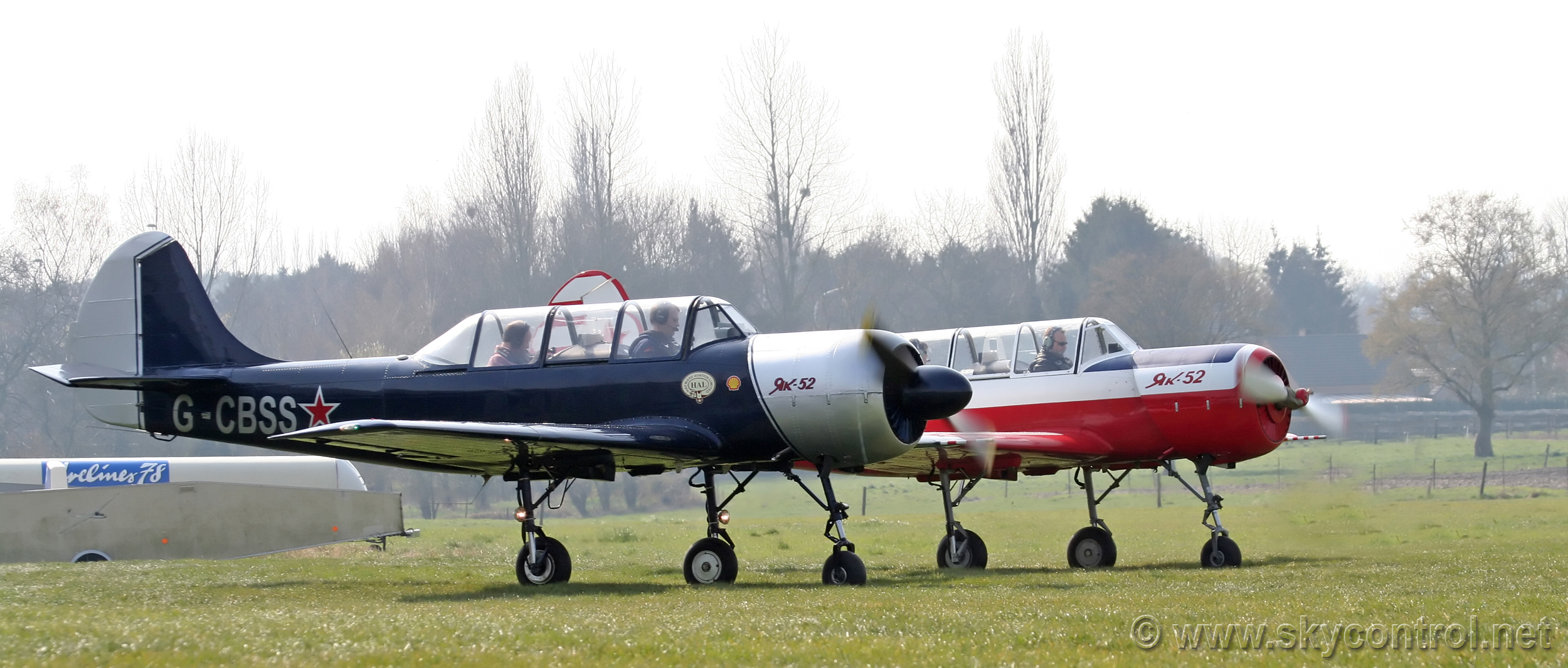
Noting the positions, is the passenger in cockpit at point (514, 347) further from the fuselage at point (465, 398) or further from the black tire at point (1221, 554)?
the black tire at point (1221, 554)

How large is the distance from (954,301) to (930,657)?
5815 cm

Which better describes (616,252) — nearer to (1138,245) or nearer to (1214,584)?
(1138,245)

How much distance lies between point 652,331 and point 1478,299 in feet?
183

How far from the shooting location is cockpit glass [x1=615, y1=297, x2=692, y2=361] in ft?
43.5

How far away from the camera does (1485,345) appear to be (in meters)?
58.5

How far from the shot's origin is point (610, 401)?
13195mm

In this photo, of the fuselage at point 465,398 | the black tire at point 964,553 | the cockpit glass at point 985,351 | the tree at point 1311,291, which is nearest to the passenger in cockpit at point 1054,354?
the cockpit glass at point 985,351

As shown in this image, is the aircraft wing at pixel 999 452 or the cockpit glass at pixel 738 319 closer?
the cockpit glass at pixel 738 319

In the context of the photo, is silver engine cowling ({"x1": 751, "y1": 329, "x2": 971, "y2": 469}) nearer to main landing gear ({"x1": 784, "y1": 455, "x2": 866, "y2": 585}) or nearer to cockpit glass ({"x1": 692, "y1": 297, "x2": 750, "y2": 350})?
main landing gear ({"x1": 784, "y1": 455, "x2": 866, "y2": 585})

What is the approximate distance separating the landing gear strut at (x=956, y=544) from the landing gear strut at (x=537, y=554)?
574cm

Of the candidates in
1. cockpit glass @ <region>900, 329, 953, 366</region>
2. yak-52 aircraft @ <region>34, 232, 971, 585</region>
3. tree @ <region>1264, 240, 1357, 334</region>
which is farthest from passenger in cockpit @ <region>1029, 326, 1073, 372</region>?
tree @ <region>1264, 240, 1357, 334</region>

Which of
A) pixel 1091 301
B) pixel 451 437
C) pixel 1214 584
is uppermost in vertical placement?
pixel 1091 301

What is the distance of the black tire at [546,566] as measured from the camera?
13.0m

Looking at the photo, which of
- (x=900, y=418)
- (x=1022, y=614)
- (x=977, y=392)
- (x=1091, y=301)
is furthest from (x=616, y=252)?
(x=1022, y=614)
